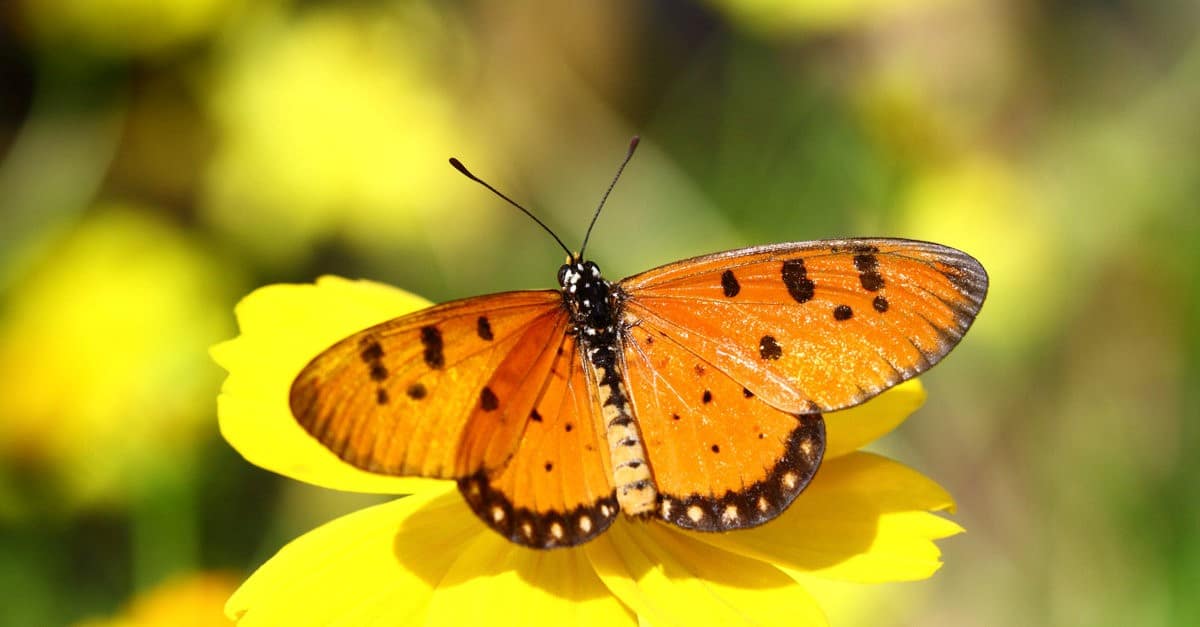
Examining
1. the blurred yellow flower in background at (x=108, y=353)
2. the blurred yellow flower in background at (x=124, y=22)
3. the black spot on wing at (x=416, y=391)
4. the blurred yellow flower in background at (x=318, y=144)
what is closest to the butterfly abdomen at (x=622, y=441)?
the black spot on wing at (x=416, y=391)

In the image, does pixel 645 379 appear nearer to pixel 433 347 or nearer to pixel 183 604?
pixel 433 347

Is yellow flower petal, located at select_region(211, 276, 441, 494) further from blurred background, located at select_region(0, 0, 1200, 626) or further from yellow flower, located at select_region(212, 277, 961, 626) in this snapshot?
blurred background, located at select_region(0, 0, 1200, 626)

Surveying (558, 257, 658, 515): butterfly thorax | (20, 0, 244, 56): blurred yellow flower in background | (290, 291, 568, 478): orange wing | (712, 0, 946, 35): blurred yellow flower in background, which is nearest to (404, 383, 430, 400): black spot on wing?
(290, 291, 568, 478): orange wing

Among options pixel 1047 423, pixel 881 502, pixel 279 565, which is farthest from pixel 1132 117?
pixel 279 565

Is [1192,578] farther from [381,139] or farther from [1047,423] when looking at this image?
[381,139]

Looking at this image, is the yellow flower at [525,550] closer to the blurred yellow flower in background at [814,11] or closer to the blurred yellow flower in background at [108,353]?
the blurred yellow flower in background at [108,353]

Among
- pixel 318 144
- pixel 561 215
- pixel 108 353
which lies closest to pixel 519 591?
pixel 108 353
